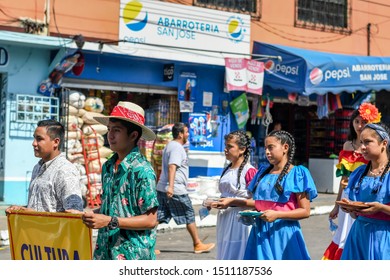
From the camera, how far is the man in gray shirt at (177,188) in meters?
9.03

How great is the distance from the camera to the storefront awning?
14781 millimetres

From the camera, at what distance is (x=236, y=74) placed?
1452 cm

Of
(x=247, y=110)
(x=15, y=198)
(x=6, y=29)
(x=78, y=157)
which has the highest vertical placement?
(x=6, y=29)

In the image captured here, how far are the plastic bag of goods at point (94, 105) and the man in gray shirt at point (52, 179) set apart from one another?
26.7 feet

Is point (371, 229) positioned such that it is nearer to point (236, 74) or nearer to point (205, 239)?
point (205, 239)

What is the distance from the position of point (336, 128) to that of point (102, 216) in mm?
14399

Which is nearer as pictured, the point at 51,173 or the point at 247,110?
the point at 51,173

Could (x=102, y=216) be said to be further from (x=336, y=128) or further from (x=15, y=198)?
(x=336, y=128)

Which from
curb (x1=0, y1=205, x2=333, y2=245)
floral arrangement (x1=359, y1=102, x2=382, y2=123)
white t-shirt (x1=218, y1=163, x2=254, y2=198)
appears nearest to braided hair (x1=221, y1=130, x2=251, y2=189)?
white t-shirt (x1=218, y1=163, x2=254, y2=198)

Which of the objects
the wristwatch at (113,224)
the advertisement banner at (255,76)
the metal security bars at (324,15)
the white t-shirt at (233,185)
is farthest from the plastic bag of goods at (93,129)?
the wristwatch at (113,224)

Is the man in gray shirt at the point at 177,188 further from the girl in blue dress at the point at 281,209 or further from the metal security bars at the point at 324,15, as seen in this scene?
the metal security bars at the point at 324,15

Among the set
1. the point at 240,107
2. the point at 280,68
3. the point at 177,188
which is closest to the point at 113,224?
the point at 177,188

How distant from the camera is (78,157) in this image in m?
12.9

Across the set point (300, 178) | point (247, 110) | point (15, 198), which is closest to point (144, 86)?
point (247, 110)
